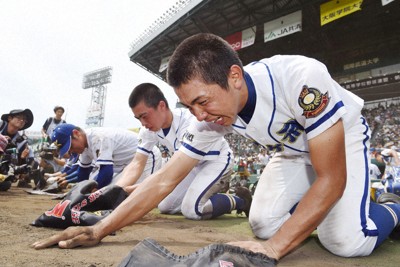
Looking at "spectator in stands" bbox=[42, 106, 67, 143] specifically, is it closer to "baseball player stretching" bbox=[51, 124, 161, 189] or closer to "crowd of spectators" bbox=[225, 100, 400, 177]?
"baseball player stretching" bbox=[51, 124, 161, 189]

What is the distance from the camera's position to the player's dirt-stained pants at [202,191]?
3063mm

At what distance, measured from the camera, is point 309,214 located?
1396 millimetres

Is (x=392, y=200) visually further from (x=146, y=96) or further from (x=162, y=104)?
(x=146, y=96)

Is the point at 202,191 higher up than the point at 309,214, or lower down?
lower down

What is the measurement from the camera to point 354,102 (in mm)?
1910

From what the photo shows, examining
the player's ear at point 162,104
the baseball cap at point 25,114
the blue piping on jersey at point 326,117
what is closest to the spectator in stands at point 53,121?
the baseball cap at point 25,114

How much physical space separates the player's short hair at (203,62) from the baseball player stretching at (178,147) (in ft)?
4.73

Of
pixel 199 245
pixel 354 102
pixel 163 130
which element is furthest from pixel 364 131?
pixel 163 130

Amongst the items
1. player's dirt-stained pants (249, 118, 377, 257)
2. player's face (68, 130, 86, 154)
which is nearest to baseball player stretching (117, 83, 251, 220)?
player's face (68, 130, 86, 154)

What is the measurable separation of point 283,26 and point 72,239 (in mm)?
11094

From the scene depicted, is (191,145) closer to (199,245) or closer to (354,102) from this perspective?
(199,245)

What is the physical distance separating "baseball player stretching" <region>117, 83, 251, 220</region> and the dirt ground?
38 cm

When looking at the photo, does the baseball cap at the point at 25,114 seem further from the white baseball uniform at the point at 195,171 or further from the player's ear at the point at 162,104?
the player's ear at the point at 162,104

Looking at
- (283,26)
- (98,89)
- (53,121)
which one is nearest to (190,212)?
(53,121)
